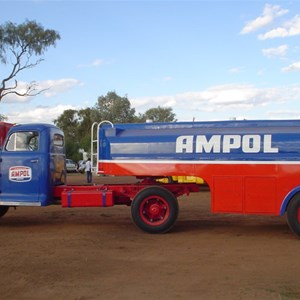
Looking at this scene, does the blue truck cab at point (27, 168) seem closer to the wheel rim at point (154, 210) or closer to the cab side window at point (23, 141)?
the cab side window at point (23, 141)

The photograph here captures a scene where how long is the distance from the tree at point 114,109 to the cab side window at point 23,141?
186 feet

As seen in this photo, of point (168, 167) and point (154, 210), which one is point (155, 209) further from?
point (168, 167)

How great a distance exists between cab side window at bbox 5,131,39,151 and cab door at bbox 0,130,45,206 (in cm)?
5

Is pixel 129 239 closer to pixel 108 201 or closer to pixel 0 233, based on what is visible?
pixel 108 201

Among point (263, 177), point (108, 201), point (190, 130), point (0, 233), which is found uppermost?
point (190, 130)

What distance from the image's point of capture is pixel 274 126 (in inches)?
372

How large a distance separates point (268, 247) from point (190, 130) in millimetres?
2872

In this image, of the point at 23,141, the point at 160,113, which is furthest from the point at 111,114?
the point at 23,141

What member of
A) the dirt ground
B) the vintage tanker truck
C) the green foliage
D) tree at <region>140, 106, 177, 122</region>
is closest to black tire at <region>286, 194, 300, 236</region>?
the vintage tanker truck

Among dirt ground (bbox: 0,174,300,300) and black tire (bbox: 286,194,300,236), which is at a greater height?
black tire (bbox: 286,194,300,236)

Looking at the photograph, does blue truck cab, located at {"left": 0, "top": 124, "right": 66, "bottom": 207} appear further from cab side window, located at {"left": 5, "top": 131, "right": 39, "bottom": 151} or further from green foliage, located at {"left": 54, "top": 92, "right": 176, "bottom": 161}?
green foliage, located at {"left": 54, "top": 92, "right": 176, "bottom": 161}

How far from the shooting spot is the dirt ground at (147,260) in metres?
5.95

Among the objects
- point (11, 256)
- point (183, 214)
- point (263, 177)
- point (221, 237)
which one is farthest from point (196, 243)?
point (183, 214)

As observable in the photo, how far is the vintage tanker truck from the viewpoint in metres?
9.34
